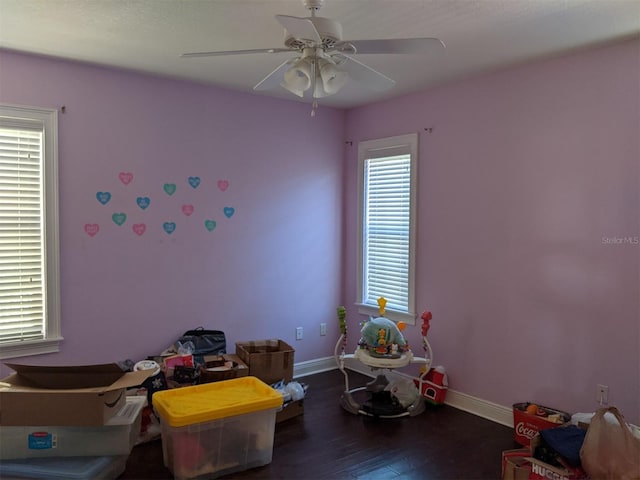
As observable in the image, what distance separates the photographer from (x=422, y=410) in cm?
377

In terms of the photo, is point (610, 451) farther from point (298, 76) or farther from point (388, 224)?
point (388, 224)

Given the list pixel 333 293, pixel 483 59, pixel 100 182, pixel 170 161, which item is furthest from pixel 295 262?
pixel 483 59

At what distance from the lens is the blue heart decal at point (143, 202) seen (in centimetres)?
373

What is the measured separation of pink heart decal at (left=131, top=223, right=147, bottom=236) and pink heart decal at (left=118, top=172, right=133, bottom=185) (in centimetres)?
32

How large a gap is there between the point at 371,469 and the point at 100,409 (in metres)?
1.55

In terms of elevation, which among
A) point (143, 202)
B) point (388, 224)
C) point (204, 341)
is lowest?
point (204, 341)

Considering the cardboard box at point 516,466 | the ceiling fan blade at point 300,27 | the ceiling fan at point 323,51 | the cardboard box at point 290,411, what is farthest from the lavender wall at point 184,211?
the cardboard box at point 516,466

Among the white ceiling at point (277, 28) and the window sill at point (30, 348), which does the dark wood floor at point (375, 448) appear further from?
the white ceiling at point (277, 28)

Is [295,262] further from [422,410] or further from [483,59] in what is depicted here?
[483,59]

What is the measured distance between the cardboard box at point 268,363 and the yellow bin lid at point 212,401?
1.58ft

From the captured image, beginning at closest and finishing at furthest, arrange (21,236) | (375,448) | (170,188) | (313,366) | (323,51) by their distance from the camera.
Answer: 1. (323,51)
2. (375,448)
3. (21,236)
4. (170,188)
5. (313,366)

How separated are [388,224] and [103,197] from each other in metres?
2.35

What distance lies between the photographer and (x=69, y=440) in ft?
8.62

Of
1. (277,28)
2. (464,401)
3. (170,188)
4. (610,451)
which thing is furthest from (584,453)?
(170,188)
